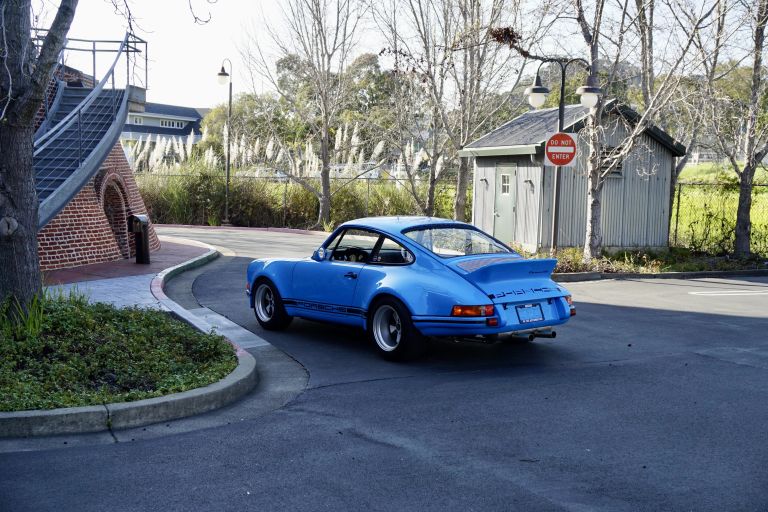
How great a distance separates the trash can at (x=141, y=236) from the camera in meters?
16.6

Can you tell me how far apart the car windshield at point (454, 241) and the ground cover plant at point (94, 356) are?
2.46m

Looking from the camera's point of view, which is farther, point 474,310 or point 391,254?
point 391,254

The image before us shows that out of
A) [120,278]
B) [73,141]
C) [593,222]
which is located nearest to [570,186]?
[593,222]

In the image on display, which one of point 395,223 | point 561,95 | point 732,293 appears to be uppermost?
point 561,95

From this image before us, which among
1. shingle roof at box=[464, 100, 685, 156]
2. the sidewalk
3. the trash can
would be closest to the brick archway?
the sidewalk

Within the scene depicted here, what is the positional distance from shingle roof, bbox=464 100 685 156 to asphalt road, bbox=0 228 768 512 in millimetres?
10692

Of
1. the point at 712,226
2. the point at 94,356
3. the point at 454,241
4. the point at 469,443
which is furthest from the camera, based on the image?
the point at 712,226

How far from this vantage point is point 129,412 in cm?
623

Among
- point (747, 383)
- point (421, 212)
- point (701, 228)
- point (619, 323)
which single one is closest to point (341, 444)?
point (747, 383)

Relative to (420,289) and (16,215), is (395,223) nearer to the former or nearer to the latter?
(420,289)

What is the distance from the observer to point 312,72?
92.3 ft

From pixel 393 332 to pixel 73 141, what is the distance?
10904mm

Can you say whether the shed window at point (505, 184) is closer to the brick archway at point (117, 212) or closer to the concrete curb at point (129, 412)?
the brick archway at point (117, 212)

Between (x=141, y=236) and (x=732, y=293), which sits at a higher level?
(x=141, y=236)
